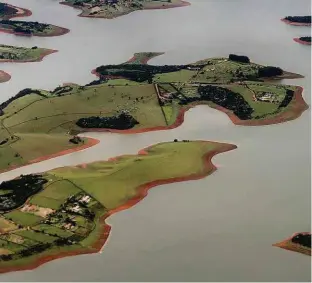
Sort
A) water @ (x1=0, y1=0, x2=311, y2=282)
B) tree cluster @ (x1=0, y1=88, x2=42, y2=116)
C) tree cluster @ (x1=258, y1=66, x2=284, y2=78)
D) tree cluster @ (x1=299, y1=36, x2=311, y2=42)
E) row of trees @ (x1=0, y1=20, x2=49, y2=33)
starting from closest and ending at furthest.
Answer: water @ (x1=0, y1=0, x2=311, y2=282) → tree cluster @ (x1=0, y1=88, x2=42, y2=116) → tree cluster @ (x1=258, y1=66, x2=284, y2=78) → tree cluster @ (x1=299, y1=36, x2=311, y2=42) → row of trees @ (x1=0, y1=20, x2=49, y2=33)

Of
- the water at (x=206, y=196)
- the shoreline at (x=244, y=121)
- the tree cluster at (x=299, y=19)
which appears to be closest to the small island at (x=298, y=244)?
the water at (x=206, y=196)

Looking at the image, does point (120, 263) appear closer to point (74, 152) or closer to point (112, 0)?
point (74, 152)

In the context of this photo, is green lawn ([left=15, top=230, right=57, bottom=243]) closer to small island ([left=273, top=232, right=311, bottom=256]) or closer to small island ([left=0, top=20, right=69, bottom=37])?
small island ([left=273, top=232, right=311, bottom=256])

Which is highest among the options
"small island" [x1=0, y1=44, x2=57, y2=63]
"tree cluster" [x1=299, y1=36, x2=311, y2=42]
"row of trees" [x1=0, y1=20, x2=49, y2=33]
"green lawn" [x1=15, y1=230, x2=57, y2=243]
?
"row of trees" [x1=0, y1=20, x2=49, y2=33]

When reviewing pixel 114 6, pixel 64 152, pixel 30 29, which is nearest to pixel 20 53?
pixel 30 29

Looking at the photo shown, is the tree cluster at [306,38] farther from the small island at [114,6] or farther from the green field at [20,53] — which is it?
the green field at [20,53]

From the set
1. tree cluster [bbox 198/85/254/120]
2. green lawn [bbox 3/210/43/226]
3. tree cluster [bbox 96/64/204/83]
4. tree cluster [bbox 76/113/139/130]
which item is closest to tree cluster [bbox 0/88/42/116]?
tree cluster [bbox 76/113/139/130]
